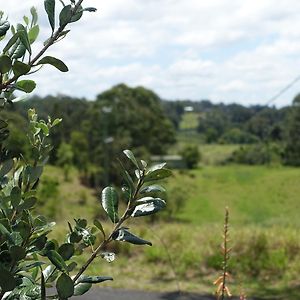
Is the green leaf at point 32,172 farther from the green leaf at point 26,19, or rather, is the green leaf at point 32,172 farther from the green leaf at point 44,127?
the green leaf at point 26,19

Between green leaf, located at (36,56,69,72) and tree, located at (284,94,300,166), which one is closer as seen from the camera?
green leaf, located at (36,56,69,72)

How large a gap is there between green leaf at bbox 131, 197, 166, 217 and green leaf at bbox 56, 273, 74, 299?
167 mm

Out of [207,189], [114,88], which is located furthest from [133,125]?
[207,189]

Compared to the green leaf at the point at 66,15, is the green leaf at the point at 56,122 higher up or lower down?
lower down

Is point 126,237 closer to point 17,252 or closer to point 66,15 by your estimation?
point 17,252

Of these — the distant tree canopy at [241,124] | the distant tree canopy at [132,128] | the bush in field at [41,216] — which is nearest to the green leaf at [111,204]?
the bush in field at [41,216]

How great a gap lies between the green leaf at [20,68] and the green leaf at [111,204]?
0.27m

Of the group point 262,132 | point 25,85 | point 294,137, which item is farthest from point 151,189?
point 262,132

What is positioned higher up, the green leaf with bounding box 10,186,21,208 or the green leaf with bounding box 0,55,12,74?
the green leaf with bounding box 0,55,12,74

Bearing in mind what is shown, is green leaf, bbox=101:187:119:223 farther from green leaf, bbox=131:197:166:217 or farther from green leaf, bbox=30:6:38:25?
green leaf, bbox=30:6:38:25

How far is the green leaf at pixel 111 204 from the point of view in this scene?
3.96 ft

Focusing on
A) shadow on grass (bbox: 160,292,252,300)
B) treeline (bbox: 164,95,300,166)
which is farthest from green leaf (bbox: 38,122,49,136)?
treeline (bbox: 164,95,300,166)

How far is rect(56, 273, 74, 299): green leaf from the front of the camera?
1085mm

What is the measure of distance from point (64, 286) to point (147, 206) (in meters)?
0.21
